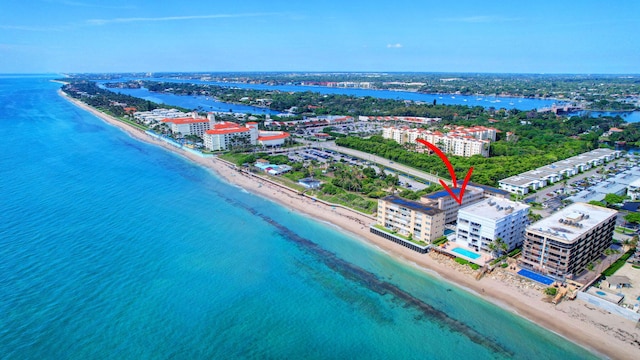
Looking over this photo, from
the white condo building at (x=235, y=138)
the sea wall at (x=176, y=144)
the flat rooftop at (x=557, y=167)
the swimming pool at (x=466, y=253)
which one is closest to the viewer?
the swimming pool at (x=466, y=253)

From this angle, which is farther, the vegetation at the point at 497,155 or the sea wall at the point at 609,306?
the vegetation at the point at 497,155

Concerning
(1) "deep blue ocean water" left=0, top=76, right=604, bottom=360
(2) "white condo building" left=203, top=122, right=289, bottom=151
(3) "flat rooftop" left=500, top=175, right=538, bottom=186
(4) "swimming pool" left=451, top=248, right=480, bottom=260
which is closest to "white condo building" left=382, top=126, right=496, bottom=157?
(3) "flat rooftop" left=500, top=175, right=538, bottom=186

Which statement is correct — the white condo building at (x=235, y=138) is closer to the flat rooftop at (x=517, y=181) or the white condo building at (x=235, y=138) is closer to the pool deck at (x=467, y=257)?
the flat rooftop at (x=517, y=181)

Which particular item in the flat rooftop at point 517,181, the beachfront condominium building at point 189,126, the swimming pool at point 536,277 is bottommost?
the swimming pool at point 536,277

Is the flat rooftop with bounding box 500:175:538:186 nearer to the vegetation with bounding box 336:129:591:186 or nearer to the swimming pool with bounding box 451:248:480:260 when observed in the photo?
the vegetation with bounding box 336:129:591:186

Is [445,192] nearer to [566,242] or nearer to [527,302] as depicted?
[566,242]

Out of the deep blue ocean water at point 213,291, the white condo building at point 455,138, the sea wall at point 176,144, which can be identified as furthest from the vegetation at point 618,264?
the sea wall at point 176,144

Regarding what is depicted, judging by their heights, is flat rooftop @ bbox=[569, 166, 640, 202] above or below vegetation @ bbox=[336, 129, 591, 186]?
below
